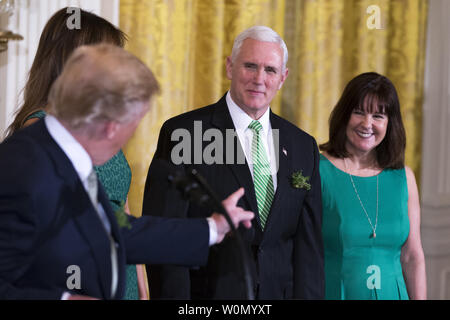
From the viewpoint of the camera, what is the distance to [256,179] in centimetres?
227

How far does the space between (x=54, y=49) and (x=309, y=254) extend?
125cm

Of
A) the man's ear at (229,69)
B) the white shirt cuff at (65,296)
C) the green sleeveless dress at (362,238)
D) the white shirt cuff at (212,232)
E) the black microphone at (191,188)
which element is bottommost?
→ the green sleeveless dress at (362,238)

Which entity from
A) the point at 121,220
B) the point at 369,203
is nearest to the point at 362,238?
the point at 369,203

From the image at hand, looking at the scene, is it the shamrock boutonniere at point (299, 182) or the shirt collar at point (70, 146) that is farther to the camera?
the shamrock boutonniere at point (299, 182)

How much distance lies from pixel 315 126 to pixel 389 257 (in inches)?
51.1

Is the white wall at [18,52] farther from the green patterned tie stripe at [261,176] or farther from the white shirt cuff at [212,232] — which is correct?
the white shirt cuff at [212,232]

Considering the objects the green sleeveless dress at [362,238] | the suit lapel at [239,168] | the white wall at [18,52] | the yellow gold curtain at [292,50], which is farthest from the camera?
the yellow gold curtain at [292,50]

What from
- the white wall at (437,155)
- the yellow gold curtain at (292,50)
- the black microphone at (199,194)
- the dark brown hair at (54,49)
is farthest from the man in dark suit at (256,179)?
the white wall at (437,155)

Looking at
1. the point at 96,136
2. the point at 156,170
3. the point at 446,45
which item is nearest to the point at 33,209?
the point at 96,136

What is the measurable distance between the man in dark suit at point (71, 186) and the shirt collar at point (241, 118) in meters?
0.98

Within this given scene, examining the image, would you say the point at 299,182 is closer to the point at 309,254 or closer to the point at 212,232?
the point at 309,254

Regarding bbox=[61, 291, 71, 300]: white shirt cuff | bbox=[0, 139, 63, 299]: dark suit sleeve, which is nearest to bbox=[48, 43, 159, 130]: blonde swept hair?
bbox=[0, 139, 63, 299]: dark suit sleeve

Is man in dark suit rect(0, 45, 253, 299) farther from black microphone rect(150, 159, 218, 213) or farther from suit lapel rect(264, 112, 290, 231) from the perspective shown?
suit lapel rect(264, 112, 290, 231)

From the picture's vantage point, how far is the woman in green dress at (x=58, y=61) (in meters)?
2.07
